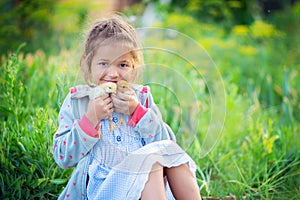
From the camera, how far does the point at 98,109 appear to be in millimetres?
2266

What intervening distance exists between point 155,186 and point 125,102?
1.18 ft

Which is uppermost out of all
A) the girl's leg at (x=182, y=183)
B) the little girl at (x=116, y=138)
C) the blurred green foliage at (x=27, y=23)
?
the blurred green foliage at (x=27, y=23)

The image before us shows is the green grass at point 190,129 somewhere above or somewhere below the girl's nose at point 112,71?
below

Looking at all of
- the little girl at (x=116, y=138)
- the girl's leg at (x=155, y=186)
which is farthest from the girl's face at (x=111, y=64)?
the girl's leg at (x=155, y=186)

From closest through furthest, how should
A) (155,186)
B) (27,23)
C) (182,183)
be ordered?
(155,186), (182,183), (27,23)

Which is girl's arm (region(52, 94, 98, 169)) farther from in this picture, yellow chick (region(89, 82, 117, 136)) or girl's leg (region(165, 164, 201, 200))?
girl's leg (region(165, 164, 201, 200))

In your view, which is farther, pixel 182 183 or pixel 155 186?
pixel 182 183

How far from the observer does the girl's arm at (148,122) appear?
2330 millimetres

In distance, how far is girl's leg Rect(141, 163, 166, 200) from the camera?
2.17 metres

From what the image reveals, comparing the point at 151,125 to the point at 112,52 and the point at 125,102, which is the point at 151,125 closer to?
the point at 125,102

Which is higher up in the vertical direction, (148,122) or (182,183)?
(148,122)

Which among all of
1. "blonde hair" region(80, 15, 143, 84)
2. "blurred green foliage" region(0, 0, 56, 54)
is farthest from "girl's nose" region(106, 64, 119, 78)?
"blurred green foliage" region(0, 0, 56, 54)

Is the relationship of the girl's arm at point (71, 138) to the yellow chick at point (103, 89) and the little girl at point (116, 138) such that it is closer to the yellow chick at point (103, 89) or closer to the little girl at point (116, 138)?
the little girl at point (116, 138)

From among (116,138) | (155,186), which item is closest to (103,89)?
(116,138)
